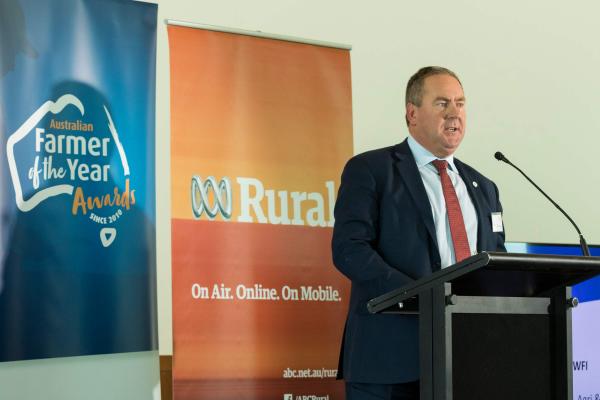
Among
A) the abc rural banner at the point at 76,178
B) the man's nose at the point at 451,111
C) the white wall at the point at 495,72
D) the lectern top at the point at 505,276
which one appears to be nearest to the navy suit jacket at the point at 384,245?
the man's nose at the point at 451,111

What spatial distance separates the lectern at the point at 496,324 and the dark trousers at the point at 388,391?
421 mm

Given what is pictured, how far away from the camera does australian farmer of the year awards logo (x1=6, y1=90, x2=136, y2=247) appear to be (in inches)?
144

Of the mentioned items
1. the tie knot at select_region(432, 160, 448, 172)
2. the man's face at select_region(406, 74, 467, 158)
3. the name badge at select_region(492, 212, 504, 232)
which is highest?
the man's face at select_region(406, 74, 467, 158)

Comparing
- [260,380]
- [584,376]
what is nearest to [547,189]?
[584,376]

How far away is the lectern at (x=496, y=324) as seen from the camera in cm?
226

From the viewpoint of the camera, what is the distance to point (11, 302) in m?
3.58

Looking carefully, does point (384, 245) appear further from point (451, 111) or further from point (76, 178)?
point (76, 178)

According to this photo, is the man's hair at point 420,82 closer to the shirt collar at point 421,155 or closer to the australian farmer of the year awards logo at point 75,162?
the shirt collar at point 421,155

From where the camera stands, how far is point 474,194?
3.33 m

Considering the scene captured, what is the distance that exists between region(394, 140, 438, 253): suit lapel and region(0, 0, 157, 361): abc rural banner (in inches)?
47.6

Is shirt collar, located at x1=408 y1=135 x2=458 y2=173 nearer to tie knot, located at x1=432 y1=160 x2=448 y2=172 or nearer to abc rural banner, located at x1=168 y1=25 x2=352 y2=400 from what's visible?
tie knot, located at x1=432 y1=160 x2=448 y2=172

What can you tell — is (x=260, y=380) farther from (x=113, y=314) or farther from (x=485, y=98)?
(x=485, y=98)

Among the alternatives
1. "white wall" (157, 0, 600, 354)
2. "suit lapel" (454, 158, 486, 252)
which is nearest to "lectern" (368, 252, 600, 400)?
"suit lapel" (454, 158, 486, 252)

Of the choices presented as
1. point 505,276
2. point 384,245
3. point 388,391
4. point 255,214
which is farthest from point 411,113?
point 505,276
